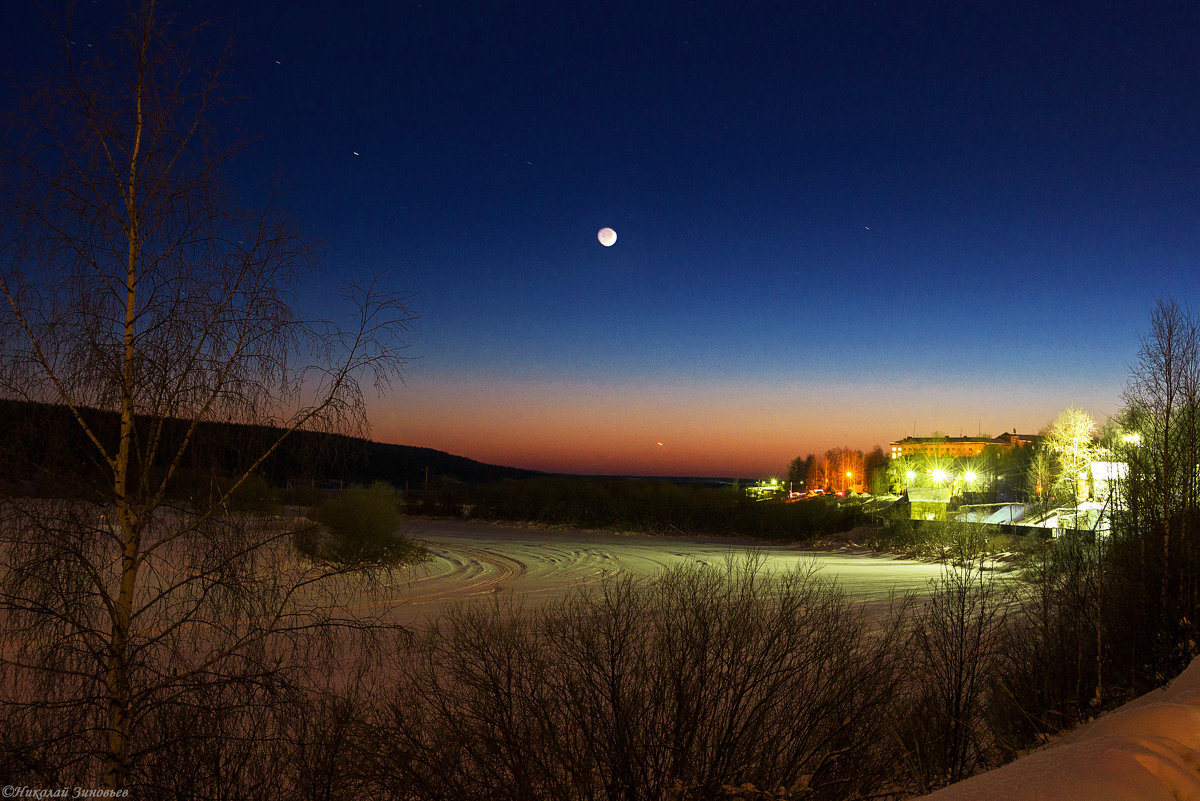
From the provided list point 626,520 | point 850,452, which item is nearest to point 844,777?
point 626,520

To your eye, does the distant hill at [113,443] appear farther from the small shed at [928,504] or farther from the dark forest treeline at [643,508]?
the small shed at [928,504]

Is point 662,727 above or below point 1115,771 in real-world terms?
below

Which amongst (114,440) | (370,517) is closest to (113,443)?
(114,440)

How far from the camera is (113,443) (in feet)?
13.1

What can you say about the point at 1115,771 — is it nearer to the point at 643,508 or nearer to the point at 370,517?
the point at 370,517

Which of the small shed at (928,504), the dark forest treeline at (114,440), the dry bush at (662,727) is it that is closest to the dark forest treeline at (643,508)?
the small shed at (928,504)

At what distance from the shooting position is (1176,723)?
3.94m

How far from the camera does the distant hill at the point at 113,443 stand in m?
3.76

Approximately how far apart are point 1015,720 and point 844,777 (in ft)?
14.0

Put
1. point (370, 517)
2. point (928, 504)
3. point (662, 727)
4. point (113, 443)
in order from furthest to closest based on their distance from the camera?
point (928, 504), point (370, 517), point (662, 727), point (113, 443)

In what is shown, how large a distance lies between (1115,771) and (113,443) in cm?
536

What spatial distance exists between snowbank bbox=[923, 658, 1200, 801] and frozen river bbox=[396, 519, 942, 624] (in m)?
8.73

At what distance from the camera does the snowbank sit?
3197mm

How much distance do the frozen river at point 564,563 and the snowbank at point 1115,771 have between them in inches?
344
